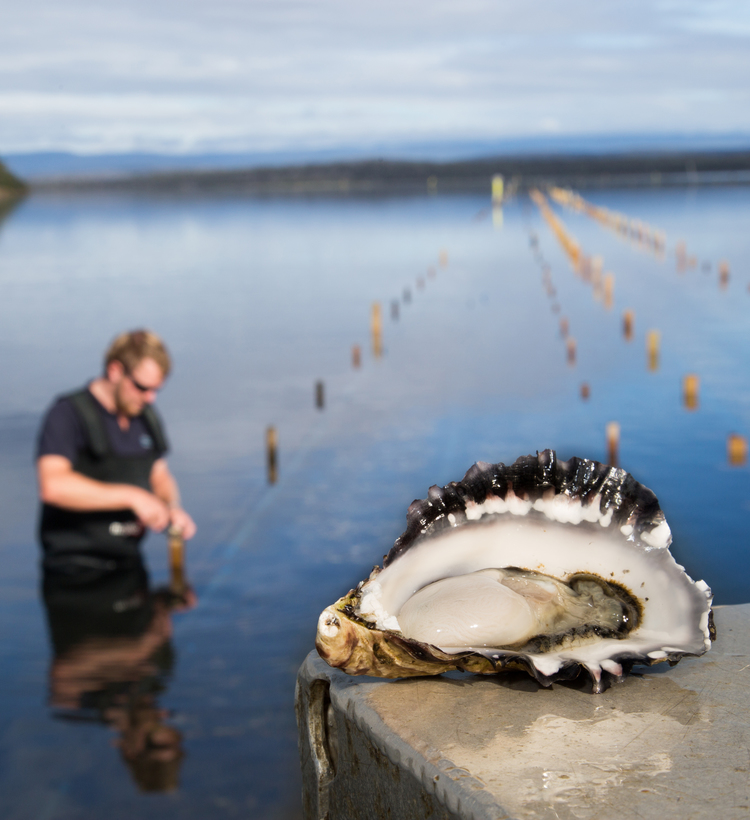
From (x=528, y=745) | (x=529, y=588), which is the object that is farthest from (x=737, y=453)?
(x=528, y=745)

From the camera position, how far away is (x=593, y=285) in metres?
46.4

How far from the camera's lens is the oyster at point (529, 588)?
265 centimetres

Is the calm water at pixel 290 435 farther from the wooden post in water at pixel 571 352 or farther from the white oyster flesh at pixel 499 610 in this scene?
the white oyster flesh at pixel 499 610

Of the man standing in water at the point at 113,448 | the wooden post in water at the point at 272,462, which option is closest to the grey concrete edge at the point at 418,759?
→ the man standing in water at the point at 113,448

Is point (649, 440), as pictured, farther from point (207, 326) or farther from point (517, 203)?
point (517, 203)

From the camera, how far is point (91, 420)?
23.8ft

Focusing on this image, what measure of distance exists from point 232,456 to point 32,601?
7577 mm

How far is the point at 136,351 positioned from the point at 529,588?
482 centimetres

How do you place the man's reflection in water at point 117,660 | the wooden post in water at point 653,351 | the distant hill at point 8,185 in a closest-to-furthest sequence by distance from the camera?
the man's reflection in water at point 117,660
the wooden post in water at point 653,351
the distant hill at point 8,185

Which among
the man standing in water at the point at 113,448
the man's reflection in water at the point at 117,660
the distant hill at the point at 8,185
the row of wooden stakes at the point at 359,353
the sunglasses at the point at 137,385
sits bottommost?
the man's reflection in water at the point at 117,660

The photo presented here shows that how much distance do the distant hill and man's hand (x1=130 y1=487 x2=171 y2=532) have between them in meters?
180

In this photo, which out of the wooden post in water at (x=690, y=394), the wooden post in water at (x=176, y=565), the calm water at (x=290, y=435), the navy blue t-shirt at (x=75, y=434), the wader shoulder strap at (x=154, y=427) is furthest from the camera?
the wooden post in water at (x=690, y=394)

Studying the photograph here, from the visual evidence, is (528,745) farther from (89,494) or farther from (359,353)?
(359,353)

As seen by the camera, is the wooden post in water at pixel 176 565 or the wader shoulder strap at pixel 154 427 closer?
the wader shoulder strap at pixel 154 427
